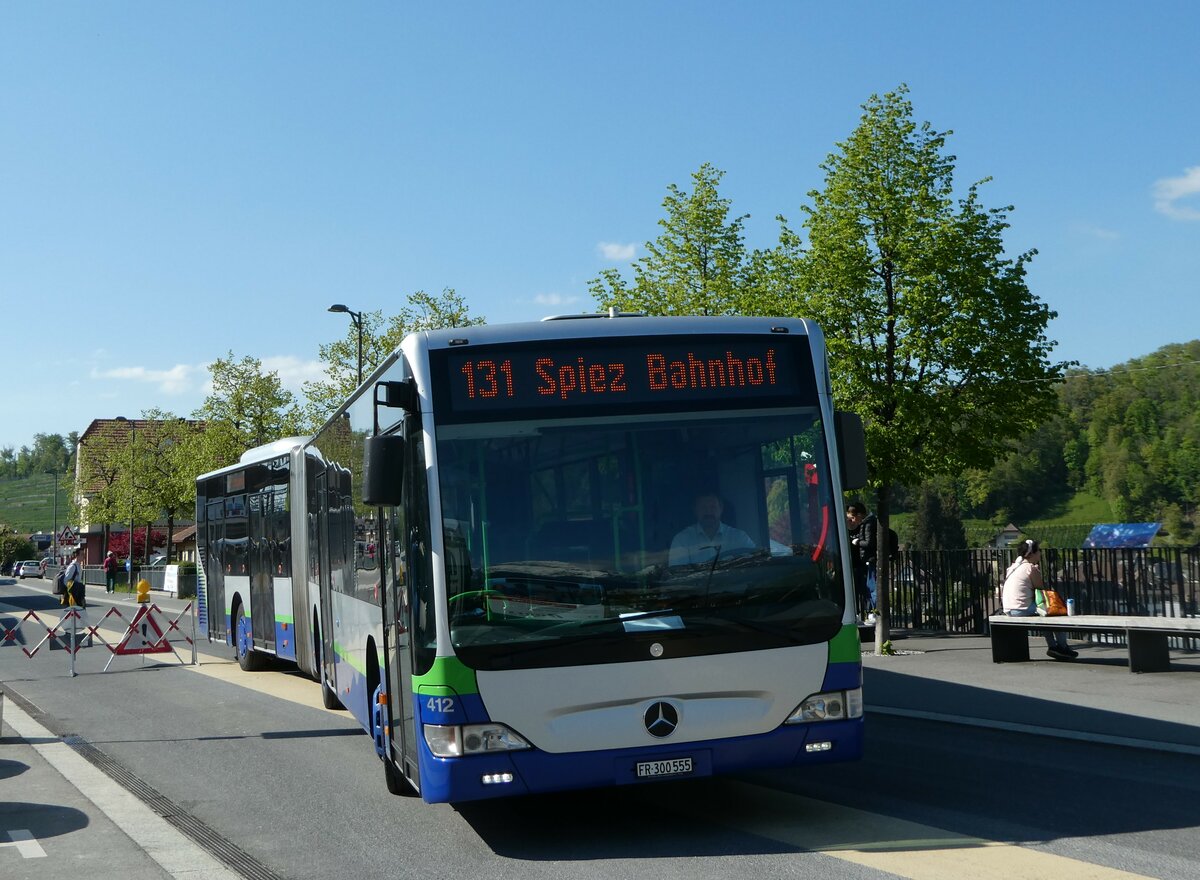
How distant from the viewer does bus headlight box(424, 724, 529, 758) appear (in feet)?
23.0

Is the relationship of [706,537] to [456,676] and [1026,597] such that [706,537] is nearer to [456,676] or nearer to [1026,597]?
[456,676]

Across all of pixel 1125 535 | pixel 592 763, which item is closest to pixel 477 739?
pixel 592 763

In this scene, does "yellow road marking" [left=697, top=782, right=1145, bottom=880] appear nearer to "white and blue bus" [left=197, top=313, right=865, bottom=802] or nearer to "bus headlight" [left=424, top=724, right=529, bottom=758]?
"white and blue bus" [left=197, top=313, right=865, bottom=802]

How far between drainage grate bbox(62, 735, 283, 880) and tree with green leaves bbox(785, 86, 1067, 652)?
11466 mm

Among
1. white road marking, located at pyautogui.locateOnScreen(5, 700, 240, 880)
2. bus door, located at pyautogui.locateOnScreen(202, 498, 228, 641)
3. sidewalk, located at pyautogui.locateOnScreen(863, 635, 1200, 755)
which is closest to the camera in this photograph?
white road marking, located at pyautogui.locateOnScreen(5, 700, 240, 880)

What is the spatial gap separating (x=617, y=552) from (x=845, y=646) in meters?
1.39

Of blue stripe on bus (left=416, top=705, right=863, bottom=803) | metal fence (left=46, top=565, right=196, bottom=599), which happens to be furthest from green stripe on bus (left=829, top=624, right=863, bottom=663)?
metal fence (left=46, top=565, right=196, bottom=599)

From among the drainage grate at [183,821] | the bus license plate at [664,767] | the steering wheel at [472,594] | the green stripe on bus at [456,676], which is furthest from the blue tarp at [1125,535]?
the green stripe on bus at [456,676]

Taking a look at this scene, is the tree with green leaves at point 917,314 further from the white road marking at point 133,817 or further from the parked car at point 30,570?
the parked car at point 30,570

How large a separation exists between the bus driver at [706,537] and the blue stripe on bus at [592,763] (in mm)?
990

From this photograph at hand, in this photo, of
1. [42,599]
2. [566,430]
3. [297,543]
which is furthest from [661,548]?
[42,599]

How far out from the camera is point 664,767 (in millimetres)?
7152

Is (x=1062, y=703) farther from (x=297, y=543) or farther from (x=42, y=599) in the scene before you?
(x=42, y=599)

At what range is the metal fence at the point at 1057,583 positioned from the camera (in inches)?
718
